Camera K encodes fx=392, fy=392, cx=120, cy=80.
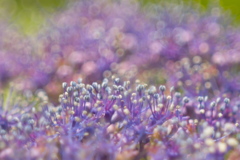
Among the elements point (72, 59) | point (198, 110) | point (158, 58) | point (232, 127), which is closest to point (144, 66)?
point (158, 58)

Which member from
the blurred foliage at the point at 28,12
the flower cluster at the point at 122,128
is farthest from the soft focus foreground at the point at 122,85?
the blurred foliage at the point at 28,12

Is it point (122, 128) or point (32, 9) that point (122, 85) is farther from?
point (32, 9)

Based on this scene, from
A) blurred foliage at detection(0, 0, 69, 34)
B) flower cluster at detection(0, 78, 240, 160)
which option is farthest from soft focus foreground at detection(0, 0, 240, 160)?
blurred foliage at detection(0, 0, 69, 34)

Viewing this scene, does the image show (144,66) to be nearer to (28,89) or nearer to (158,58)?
(158,58)

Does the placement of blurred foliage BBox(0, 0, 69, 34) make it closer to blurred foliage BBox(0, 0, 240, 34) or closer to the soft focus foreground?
blurred foliage BBox(0, 0, 240, 34)

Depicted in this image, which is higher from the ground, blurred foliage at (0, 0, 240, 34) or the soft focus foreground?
blurred foliage at (0, 0, 240, 34)

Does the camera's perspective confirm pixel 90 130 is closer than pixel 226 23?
Yes
